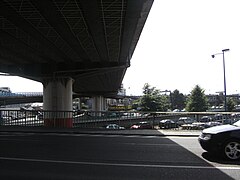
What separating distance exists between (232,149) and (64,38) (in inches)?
645

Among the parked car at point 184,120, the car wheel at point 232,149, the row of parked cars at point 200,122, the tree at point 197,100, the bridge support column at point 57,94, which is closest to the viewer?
the car wheel at point 232,149

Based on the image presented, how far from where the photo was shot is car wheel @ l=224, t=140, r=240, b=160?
8.38m

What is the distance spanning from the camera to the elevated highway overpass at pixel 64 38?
605 inches

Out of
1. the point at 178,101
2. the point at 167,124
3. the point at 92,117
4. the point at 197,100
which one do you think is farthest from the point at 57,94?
the point at 178,101

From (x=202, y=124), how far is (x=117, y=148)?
28.8 feet

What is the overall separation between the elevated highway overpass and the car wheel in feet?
25.8

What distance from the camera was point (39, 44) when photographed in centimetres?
2505

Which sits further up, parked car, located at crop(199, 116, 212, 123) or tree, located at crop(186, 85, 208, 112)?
tree, located at crop(186, 85, 208, 112)

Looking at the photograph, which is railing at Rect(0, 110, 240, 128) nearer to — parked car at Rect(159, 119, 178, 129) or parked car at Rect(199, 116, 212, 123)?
parked car at Rect(199, 116, 212, 123)

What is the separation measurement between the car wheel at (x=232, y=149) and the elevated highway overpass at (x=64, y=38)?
7.87 meters

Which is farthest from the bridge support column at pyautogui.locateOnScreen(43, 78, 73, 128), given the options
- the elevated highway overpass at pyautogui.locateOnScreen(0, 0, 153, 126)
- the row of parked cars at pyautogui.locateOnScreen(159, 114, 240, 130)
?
the row of parked cars at pyautogui.locateOnScreen(159, 114, 240, 130)

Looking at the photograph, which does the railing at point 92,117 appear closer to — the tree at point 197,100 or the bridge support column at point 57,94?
the bridge support column at point 57,94

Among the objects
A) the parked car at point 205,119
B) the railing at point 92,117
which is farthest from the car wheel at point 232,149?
the parked car at point 205,119

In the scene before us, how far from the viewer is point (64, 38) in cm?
2222
